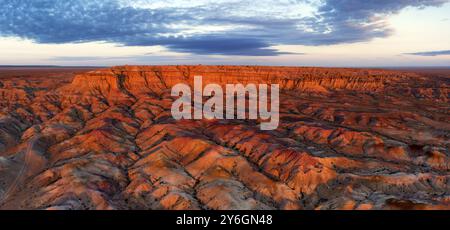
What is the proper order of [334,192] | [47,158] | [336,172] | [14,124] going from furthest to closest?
[14,124] → [47,158] → [336,172] → [334,192]

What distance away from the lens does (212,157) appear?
7844 centimetres

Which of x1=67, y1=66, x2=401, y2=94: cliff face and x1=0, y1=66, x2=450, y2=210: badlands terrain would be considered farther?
x1=67, y1=66, x2=401, y2=94: cliff face

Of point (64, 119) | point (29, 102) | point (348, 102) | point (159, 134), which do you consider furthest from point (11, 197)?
point (348, 102)

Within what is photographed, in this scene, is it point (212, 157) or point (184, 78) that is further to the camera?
point (184, 78)

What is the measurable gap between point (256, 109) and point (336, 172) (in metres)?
63.6

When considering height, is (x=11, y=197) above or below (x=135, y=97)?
below

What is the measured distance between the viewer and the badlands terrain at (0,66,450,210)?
63.9m

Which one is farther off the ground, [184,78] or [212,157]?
[184,78]

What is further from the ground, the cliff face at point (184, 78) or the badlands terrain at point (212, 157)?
the cliff face at point (184, 78)

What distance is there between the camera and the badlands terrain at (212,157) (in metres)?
63.9

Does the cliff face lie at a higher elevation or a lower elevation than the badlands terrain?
higher

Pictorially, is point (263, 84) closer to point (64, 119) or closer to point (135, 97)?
point (135, 97)

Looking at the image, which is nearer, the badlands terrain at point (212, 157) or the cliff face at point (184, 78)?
the badlands terrain at point (212, 157)

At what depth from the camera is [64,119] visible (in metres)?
115
